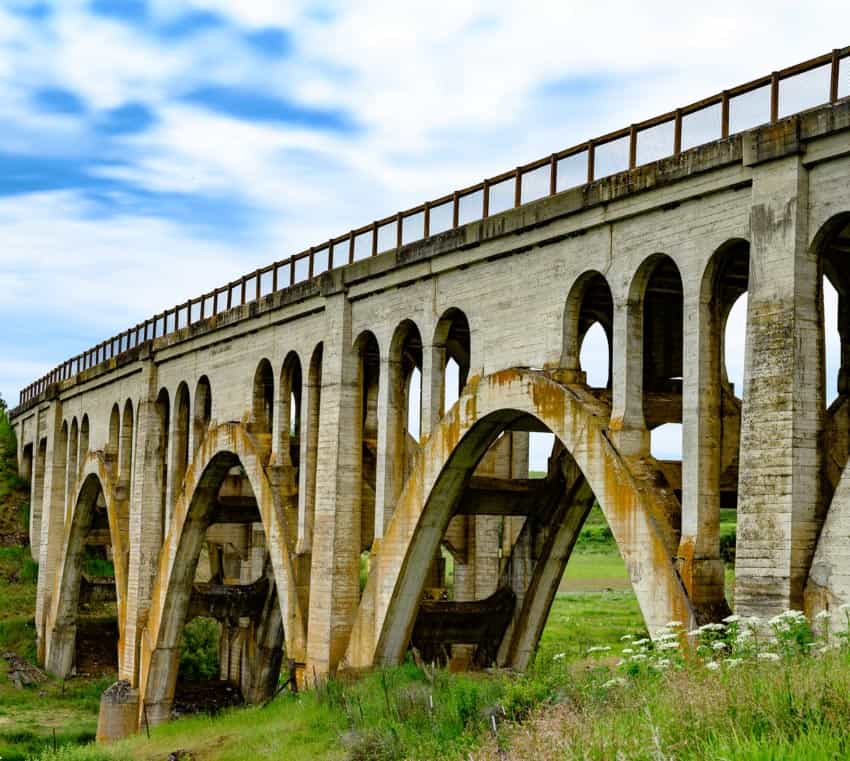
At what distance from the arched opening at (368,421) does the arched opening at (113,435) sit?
12.1 m

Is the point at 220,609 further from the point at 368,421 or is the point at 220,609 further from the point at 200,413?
the point at 368,421

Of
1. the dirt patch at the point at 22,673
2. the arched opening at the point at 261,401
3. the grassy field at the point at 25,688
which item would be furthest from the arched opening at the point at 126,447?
the arched opening at the point at 261,401

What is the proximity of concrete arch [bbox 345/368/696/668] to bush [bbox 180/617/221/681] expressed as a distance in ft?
68.0

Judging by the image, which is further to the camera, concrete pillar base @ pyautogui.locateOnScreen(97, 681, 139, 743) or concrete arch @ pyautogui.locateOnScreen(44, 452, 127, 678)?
concrete arch @ pyautogui.locateOnScreen(44, 452, 127, 678)

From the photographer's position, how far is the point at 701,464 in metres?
18.4

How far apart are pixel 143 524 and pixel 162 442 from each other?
259 cm

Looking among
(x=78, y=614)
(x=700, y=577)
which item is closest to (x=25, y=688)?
(x=78, y=614)

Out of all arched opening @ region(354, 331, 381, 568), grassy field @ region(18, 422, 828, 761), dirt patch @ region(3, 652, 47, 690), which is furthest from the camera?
dirt patch @ region(3, 652, 47, 690)

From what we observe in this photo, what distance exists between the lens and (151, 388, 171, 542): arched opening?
133 ft

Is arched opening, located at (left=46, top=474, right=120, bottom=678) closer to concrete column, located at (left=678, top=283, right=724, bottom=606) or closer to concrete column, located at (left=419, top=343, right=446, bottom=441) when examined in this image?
concrete column, located at (left=419, top=343, right=446, bottom=441)

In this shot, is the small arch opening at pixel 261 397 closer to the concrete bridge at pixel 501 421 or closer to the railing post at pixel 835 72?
the concrete bridge at pixel 501 421

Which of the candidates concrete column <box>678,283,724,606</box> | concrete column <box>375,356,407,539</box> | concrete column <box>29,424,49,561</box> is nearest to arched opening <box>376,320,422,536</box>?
concrete column <box>375,356,407,539</box>

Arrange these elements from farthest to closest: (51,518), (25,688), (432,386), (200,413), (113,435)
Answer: (51,518) → (25,688) → (113,435) → (200,413) → (432,386)

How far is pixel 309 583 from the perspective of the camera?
30172 mm
